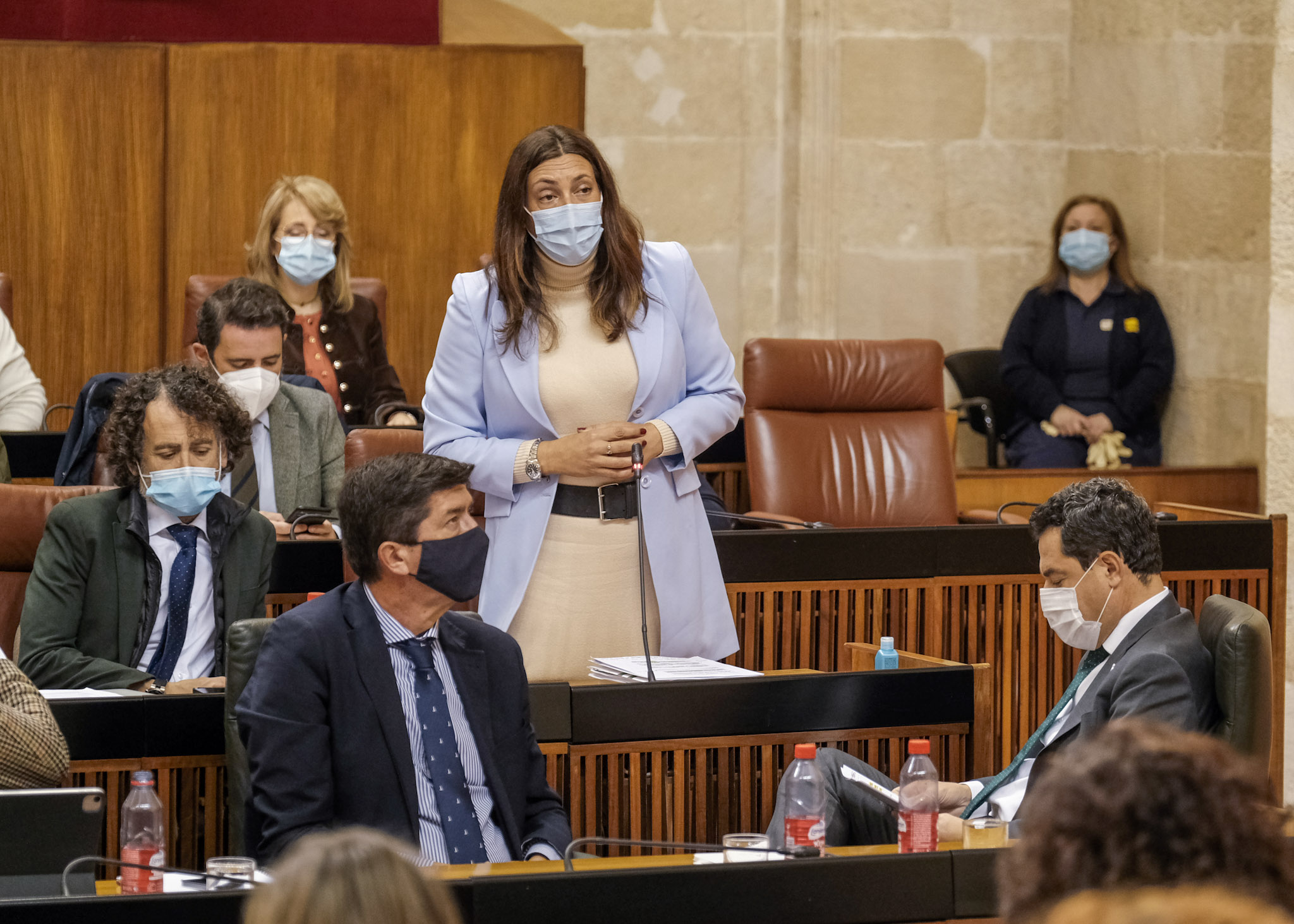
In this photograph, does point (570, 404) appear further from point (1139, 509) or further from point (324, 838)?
point (324, 838)

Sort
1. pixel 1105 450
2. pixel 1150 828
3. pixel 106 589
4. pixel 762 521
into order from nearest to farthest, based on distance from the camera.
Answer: pixel 1150 828
pixel 106 589
pixel 762 521
pixel 1105 450

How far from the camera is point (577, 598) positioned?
115 inches

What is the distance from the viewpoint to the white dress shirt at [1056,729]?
8.78ft

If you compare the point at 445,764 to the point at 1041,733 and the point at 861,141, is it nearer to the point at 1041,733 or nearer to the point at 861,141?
the point at 1041,733

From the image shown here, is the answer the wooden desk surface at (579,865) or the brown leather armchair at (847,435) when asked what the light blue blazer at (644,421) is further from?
the brown leather armchair at (847,435)

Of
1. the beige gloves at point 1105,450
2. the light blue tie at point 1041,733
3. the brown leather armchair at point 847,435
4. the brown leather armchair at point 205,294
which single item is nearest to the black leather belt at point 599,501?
the light blue tie at point 1041,733

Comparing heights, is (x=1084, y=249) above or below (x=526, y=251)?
above

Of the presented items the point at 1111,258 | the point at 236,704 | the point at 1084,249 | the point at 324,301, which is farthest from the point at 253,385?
the point at 1111,258

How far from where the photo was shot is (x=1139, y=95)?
20.0 ft

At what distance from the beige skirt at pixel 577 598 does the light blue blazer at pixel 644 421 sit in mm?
26

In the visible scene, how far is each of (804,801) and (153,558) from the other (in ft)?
4.37

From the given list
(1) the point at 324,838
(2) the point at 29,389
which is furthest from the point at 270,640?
(2) the point at 29,389

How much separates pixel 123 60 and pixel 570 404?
3633 mm

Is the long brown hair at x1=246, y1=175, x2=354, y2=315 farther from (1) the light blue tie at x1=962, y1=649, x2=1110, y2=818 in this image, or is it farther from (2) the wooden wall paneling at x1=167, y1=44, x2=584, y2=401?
(1) the light blue tie at x1=962, y1=649, x2=1110, y2=818
